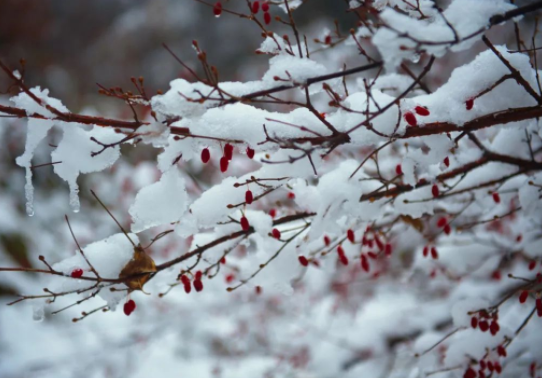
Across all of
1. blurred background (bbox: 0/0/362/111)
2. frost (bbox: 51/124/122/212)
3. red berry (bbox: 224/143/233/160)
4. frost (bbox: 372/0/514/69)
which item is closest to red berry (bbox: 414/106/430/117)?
frost (bbox: 372/0/514/69)

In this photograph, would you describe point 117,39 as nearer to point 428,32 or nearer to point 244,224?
point 244,224

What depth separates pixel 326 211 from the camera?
130cm

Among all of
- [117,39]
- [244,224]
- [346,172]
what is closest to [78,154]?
[244,224]

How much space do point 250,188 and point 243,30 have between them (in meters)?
13.4

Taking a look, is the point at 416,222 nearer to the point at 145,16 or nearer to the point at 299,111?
the point at 299,111

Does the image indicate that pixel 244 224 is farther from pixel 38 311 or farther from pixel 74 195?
pixel 38 311

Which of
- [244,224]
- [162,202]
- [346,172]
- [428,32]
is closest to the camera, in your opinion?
[428,32]

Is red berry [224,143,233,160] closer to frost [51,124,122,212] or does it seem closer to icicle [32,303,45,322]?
frost [51,124,122,212]

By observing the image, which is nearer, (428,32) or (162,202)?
(428,32)

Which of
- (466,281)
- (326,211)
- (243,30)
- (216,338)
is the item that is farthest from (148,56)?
(326,211)

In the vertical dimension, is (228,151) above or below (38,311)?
above

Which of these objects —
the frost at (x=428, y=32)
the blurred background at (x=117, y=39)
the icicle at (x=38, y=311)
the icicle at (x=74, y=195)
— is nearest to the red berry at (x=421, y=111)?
the frost at (x=428, y=32)

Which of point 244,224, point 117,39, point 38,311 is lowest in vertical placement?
point 38,311

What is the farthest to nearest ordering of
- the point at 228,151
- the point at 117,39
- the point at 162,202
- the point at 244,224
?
the point at 117,39 → the point at 244,224 → the point at 162,202 → the point at 228,151
